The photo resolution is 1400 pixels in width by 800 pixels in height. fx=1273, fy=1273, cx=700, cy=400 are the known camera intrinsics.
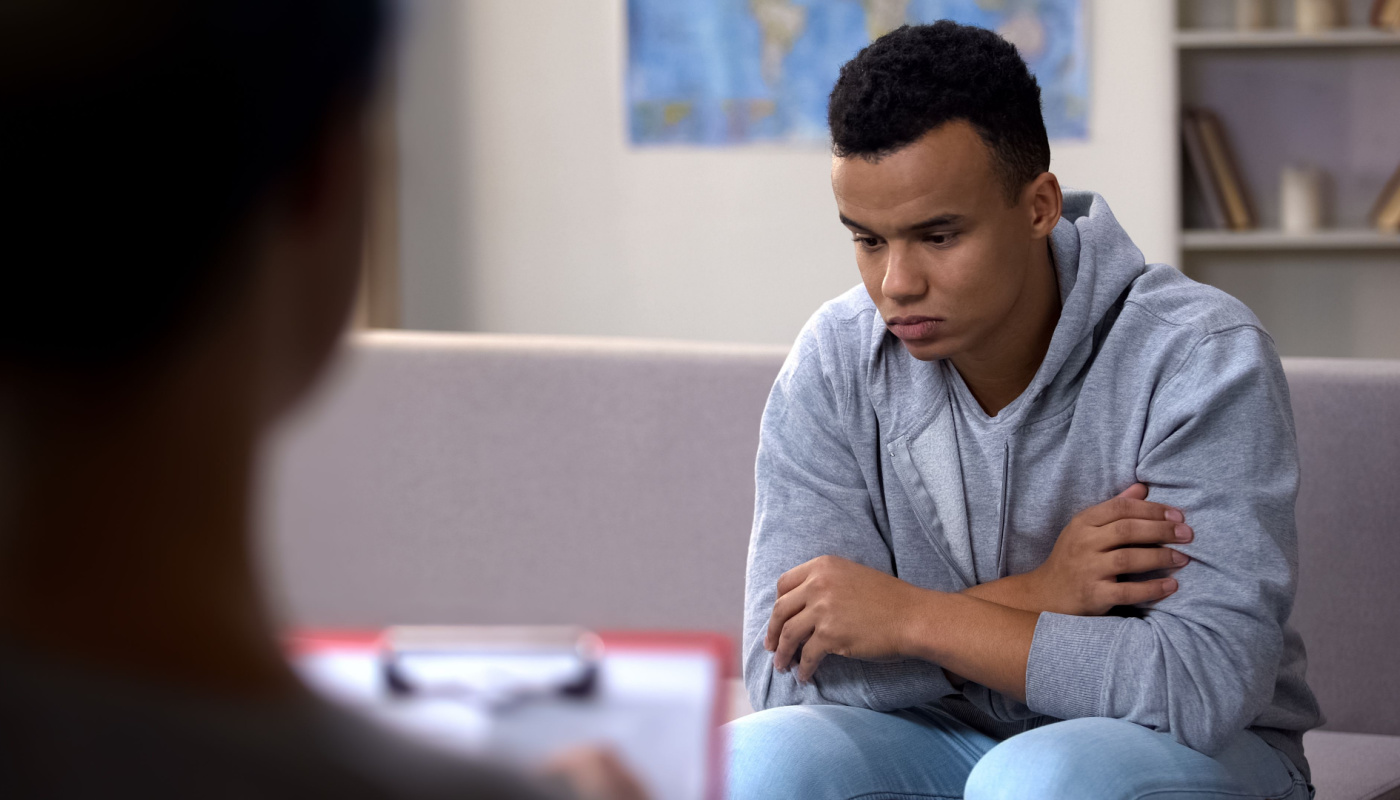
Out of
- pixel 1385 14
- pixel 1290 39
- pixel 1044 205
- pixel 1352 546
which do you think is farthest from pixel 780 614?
pixel 1385 14

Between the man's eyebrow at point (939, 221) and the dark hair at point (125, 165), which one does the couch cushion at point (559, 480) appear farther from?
the dark hair at point (125, 165)

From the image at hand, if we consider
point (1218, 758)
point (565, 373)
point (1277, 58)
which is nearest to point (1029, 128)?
point (1218, 758)

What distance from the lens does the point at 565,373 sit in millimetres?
1771

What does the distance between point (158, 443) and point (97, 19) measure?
0.06 m

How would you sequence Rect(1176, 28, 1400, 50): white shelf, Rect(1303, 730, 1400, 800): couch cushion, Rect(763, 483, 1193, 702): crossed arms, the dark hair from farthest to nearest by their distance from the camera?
Rect(1176, 28, 1400, 50): white shelf, Rect(1303, 730, 1400, 800): couch cushion, Rect(763, 483, 1193, 702): crossed arms, the dark hair

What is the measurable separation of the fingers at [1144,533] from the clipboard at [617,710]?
0.97 metres

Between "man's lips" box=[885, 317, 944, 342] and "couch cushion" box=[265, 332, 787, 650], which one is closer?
"man's lips" box=[885, 317, 944, 342]

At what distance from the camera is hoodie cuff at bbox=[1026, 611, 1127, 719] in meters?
1.11

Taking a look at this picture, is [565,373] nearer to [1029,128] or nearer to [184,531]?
[1029,128]

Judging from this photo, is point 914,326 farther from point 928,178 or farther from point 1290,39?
point 1290,39

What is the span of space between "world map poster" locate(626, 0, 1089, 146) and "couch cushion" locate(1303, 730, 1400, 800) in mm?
1960

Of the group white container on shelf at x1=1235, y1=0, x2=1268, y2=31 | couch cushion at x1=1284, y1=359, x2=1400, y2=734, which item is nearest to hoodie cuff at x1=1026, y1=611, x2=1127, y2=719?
couch cushion at x1=1284, y1=359, x2=1400, y2=734

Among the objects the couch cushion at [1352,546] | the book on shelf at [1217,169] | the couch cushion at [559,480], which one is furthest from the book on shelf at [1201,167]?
the couch cushion at [559,480]

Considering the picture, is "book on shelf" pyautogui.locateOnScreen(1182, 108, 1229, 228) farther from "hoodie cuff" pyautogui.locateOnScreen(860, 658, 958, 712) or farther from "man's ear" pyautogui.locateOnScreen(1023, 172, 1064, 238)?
"hoodie cuff" pyautogui.locateOnScreen(860, 658, 958, 712)
